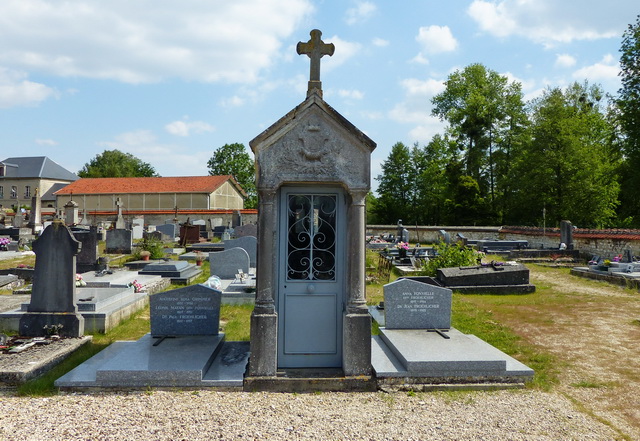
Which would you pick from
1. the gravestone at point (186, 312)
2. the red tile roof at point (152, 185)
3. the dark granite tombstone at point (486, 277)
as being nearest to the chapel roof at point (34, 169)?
the red tile roof at point (152, 185)

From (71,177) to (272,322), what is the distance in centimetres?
6885

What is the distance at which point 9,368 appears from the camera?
198 inches

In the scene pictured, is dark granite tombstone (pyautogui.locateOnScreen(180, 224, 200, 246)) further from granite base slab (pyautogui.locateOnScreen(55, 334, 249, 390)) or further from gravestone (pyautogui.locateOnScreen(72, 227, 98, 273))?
granite base slab (pyautogui.locateOnScreen(55, 334, 249, 390))

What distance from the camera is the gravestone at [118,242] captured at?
18516mm

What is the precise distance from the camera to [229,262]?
11.3 meters

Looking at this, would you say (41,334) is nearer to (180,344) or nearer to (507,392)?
(180,344)

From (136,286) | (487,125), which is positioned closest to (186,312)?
(136,286)

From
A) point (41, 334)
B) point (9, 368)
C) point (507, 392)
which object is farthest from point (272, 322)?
point (41, 334)

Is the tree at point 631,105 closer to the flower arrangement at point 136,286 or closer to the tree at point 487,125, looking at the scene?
the tree at point 487,125

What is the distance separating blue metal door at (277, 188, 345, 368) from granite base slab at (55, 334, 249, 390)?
0.70m


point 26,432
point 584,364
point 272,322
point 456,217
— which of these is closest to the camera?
point 26,432

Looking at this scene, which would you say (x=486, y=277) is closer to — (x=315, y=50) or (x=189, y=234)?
(x=315, y=50)

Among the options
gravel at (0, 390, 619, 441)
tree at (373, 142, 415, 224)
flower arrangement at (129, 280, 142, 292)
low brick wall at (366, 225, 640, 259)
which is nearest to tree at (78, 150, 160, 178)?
tree at (373, 142, 415, 224)

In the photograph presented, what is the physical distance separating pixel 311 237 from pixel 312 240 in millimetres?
37
